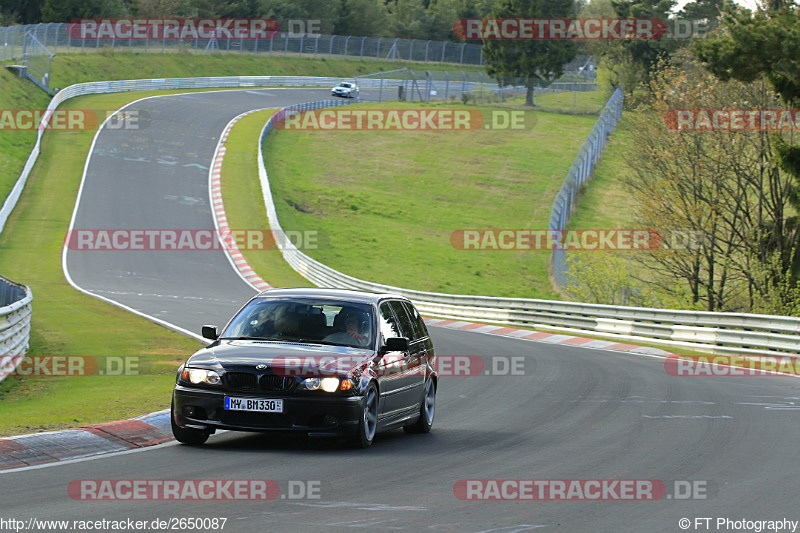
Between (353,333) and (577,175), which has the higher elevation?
(577,175)

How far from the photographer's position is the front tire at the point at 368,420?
991cm

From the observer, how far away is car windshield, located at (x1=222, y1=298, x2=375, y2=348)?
10766mm

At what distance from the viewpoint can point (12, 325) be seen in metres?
16.0

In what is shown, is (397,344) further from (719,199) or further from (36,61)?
(36,61)

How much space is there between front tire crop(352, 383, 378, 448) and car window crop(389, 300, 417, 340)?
1469mm

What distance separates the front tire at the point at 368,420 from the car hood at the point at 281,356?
1.03 feet

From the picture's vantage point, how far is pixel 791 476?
9031 mm

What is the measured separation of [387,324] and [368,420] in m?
1.42

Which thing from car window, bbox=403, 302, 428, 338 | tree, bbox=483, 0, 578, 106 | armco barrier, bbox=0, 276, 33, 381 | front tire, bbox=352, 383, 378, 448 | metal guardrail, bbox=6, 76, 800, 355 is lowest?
metal guardrail, bbox=6, 76, 800, 355

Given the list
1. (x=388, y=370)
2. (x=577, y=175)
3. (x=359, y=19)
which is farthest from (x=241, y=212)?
(x=359, y=19)

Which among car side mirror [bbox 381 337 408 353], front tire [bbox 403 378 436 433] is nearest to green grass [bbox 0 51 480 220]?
front tire [bbox 403 378 436 433]

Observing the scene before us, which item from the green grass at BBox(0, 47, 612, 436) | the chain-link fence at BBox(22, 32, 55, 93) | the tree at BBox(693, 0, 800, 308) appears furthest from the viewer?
the chain-link fence at BBox(22, 32, 55, 93)

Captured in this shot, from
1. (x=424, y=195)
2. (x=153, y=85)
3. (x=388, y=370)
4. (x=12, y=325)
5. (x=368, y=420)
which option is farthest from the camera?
(x=153, y=85)

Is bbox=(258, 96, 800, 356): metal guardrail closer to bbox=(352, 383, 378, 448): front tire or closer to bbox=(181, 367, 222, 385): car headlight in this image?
bbox=(352, 383, 378, 448): front tire
